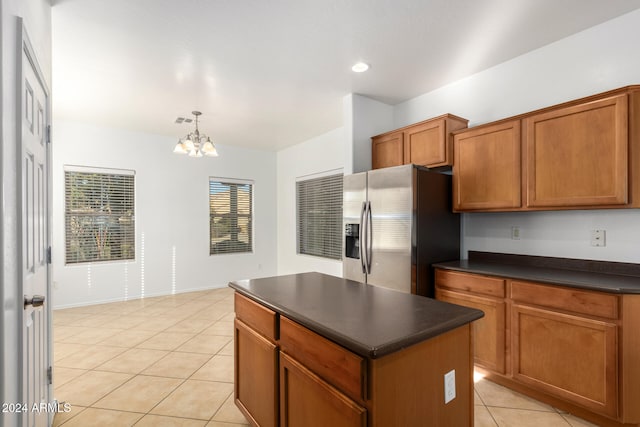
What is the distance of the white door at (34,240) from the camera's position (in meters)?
1.37

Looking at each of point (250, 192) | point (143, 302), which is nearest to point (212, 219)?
point (250, 192)

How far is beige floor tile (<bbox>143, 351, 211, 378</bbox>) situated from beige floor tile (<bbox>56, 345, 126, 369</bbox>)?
55 centimetres

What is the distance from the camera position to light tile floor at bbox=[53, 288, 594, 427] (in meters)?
2.15

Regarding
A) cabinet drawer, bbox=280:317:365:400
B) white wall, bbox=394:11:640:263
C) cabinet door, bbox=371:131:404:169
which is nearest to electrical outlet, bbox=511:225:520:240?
white wall, bbox=394:11:640:263

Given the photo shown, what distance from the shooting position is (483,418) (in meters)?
2.13

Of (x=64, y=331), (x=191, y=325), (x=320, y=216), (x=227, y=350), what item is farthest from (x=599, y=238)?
(x=64, y=331)

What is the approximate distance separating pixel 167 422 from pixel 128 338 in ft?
6.17

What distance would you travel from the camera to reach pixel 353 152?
3.69 meters

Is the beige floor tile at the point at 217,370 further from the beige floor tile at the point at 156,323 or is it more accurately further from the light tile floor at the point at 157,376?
the beige floor tile at the point at 156,323

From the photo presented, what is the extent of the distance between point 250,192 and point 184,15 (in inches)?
176

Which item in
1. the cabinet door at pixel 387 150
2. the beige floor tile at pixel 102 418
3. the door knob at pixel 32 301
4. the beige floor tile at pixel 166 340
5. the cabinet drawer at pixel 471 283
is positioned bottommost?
the beige floor tile at pixel 166 340

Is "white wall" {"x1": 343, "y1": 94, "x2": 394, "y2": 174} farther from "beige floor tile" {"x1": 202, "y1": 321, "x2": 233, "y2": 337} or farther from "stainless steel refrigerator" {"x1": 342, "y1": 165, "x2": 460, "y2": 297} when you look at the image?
"beige floor tile" {"x1": 202, "y1": 321, "x2": 233, "y2": 337}

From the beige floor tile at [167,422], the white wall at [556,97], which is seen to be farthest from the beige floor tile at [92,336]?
the white wall at [556,97]

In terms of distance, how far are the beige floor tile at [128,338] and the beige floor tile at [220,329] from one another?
0.63m
